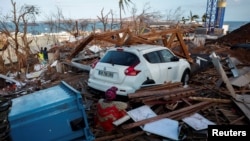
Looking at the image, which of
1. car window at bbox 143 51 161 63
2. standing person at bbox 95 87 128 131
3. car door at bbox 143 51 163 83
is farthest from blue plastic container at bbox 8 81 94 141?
car window at bbox 143 51 161 63

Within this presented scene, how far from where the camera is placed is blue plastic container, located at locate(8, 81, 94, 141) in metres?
3.97

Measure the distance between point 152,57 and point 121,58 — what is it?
1.06 meters

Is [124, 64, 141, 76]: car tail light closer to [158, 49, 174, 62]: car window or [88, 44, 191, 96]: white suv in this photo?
[88, 44, 191, 96]: white suv

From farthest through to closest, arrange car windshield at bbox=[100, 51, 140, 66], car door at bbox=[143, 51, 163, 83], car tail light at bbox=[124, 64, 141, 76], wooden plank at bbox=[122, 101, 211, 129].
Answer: car door at bbox=[143, 51, 163, 83] → car windshield at bbox=[100, 51, 140, 66] → car tail light at bbox=[124, 64, 141, 76] → wooden plank at bbox=[122, 101, 211, 129]

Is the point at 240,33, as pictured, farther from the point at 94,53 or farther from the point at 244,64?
the point at 94,53

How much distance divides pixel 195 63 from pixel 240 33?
1329 cm

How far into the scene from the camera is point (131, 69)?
693cm

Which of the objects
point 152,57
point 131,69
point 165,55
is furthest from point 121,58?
point 165,55

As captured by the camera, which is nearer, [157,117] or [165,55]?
[157,117]

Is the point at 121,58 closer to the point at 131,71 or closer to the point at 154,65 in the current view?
the point at 131,71

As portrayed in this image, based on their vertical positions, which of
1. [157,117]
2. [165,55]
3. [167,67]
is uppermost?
[165,55]

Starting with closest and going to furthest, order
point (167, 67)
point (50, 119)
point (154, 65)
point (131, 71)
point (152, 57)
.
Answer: point (50, 119) → point (131, 71) → point (154, 65) → point (152, 57) → point (167, 67)

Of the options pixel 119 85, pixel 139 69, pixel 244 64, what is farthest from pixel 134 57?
pixel 244 64

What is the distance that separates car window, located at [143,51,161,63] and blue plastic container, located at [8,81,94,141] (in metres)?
3.36
